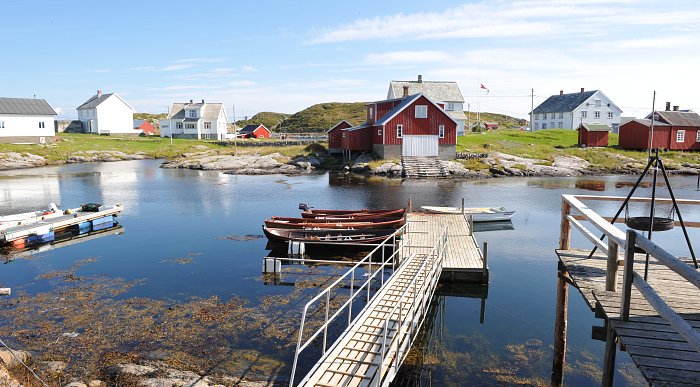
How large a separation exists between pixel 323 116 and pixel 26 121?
237 ft

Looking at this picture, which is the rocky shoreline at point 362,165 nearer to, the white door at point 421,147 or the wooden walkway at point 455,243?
the white door at point 421,147

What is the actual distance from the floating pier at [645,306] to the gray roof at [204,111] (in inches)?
3716

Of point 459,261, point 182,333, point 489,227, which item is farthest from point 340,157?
point 182,333

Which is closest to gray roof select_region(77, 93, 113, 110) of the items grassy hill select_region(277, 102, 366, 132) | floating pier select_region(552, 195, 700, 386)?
grassy hill select_region(277, 102, 366, 132)

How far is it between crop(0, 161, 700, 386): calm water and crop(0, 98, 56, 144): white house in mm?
34013

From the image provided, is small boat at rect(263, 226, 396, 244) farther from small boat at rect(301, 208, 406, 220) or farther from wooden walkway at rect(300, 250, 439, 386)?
wooden walkway at rect(300, 250, 439, 386)

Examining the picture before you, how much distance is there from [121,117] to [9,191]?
5777cm

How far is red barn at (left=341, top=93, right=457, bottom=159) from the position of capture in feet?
203

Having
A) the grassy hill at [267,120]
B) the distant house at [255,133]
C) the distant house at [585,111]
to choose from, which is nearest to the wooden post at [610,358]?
the distant house at [585,111]

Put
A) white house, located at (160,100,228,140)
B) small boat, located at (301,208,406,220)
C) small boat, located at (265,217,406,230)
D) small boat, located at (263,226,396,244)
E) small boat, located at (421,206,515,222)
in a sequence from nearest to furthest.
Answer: small boat, located at (263,226,396,244), small boat, located at (265,217,406,230), small boat, located at (301,208,406,220), small boat, located at (421,206,515,222), white house, located at (160,100,228,140)

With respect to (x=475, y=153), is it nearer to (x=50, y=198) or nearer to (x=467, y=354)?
(x=50, y=198)

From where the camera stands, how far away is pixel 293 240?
84.1ft

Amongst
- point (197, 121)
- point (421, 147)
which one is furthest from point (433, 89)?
point (197, 121)

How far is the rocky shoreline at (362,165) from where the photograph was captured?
60781 mm
